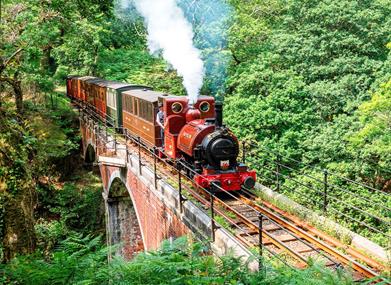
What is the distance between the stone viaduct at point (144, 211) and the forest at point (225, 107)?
829 mm

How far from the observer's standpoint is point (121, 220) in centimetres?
1709

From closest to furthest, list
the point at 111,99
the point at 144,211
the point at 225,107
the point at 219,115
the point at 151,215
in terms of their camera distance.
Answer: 1. the point at 219,115
2. the point at 151,215
3. the point at 144,211
4. the point at 111,99
5. the point at 225,107

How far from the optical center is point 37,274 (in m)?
3.91

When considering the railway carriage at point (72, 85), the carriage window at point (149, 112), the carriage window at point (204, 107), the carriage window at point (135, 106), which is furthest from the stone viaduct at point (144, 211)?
the railway carriage at point (72, 85)

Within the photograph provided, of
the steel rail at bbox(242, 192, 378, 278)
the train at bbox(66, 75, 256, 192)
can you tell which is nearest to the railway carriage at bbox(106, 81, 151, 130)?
the train at bbox(66, 75, 256, 192)

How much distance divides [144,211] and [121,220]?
5.64 meters

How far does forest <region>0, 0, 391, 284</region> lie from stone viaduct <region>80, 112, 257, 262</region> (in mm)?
829

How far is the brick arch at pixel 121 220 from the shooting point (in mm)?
16734

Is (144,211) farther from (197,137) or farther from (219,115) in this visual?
(219,115)

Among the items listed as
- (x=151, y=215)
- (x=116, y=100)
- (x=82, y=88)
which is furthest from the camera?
(x=82, y=88)

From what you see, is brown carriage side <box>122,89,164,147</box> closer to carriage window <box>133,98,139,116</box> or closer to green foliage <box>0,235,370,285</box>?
carriage window <box>133,98,139,116</box>

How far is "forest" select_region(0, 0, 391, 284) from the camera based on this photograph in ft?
15.2

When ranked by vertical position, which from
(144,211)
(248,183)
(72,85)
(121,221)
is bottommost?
(121,221)

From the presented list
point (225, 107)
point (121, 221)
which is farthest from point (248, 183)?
point (225, 107)
